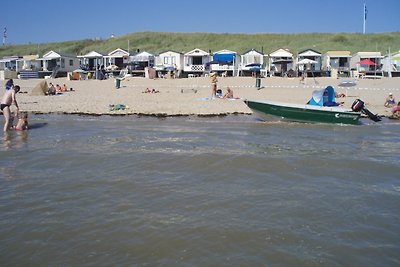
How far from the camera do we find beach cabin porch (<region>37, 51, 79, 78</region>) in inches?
1758

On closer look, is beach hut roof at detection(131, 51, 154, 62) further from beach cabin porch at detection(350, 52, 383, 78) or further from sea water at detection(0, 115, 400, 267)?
sea water at detection(0, 115, 400, 267)

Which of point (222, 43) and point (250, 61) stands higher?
point (222, 43)

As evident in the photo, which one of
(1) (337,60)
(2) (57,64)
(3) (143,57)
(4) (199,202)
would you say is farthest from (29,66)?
(4) (199,202)

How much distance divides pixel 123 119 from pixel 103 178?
27.6ft

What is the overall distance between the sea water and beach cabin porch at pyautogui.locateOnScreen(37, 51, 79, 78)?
36298mm

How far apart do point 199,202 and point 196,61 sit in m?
40.7

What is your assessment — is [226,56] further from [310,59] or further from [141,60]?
[141,60]

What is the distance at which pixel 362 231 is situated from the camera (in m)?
4.81

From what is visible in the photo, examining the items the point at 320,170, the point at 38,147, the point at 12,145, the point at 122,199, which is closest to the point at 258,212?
the point at 122,199

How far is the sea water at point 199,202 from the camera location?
4.27 m

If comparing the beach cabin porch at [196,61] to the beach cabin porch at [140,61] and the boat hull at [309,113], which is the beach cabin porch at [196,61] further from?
the boat hull at [309,113]

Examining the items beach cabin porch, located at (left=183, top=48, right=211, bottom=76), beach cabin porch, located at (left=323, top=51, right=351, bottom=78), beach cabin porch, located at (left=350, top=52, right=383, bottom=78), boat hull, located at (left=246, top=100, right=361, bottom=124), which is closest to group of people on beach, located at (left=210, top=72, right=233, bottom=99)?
boat hull, located at (left=246, top=100, right=361, bottom=124)

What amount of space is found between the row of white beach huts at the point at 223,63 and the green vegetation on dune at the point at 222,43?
12.8 meters

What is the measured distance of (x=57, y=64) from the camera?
45.7 m
